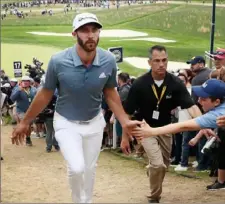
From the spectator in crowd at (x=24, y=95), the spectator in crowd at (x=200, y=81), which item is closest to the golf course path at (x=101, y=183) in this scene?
the spectator in crowd at (x=200, y=81)

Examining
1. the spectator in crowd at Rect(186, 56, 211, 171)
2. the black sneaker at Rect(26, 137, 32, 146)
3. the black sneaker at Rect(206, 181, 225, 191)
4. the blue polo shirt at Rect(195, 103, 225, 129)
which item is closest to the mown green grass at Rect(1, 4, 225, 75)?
the black sneaker at Rect(26, 137, 32, 146)

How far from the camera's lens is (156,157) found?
7332 millimetres

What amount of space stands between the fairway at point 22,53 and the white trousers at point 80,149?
17.1 meters

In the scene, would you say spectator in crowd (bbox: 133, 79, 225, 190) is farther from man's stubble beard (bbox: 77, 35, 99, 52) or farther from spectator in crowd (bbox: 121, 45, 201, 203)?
spectator in crowd (bbox: 121, 45, 201, 203)

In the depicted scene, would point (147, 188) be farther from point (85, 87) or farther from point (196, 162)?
point (85, 87)

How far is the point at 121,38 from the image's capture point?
24.6 m

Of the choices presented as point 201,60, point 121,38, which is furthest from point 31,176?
point 121,38

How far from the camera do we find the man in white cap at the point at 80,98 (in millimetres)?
5949

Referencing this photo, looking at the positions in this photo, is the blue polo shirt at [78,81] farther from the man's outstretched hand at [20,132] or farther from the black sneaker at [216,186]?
the black sneaker at [216,186]

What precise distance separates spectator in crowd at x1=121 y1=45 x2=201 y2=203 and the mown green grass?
12.7 meters

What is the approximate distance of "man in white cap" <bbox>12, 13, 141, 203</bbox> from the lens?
5949 millimetres

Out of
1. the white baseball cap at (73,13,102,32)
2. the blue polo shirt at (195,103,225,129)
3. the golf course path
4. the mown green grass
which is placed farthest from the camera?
the mown green grass

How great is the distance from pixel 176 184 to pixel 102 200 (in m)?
1.34

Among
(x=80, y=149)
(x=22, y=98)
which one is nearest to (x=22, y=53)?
(x=22, y=98)
